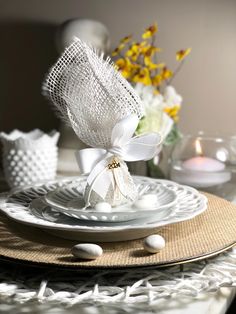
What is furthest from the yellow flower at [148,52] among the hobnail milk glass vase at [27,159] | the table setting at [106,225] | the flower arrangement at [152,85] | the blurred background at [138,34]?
the table setting at [106,225]

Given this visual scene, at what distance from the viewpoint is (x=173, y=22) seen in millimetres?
1462

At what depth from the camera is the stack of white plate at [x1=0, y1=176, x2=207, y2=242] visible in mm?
742

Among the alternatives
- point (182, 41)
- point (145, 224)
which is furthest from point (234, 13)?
point (145, 224)

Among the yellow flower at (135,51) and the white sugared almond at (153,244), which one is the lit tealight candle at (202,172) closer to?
the yellow flower at (135,51)

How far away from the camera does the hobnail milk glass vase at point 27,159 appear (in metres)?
1.17

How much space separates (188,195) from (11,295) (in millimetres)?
351

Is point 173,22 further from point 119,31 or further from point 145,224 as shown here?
point 145,224

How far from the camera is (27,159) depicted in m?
1.18

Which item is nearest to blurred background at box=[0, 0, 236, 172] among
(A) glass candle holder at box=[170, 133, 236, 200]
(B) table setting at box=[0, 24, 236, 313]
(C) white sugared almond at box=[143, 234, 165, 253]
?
(A) glass candle holder at box=[170, 133, 236, 200]

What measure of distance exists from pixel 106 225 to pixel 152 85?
64 cm

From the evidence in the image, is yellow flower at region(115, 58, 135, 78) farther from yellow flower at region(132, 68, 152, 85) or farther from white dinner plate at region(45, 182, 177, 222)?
white dinner plate at region(45, 182, 177, 222)

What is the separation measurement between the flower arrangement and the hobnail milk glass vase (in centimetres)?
20

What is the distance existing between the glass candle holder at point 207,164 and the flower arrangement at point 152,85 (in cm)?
7

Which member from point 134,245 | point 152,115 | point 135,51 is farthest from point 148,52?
point 134,245
